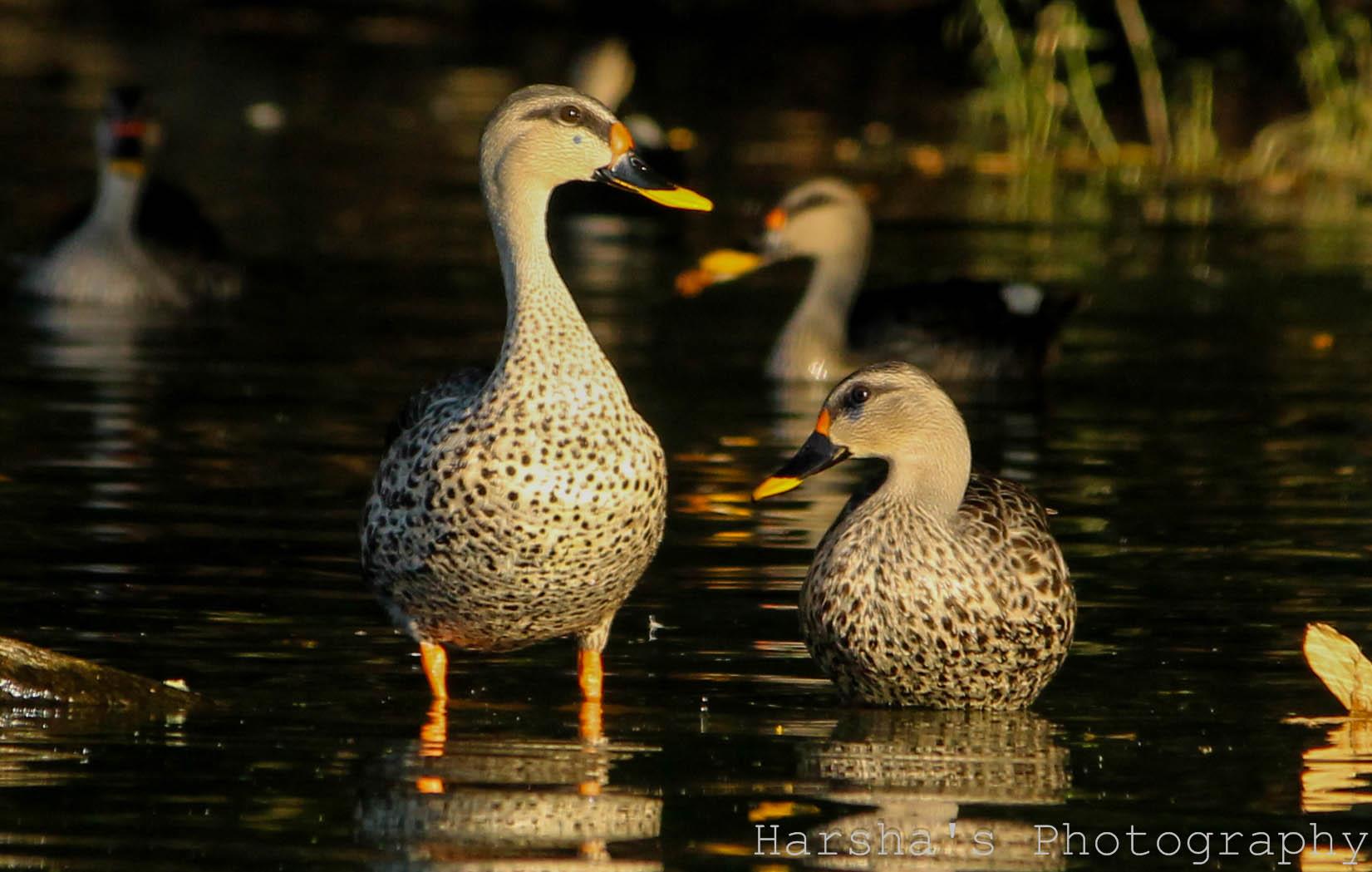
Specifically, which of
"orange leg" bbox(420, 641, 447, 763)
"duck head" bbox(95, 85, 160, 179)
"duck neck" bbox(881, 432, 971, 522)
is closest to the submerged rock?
"orange leg" bbox(420, 641, 447, 763)

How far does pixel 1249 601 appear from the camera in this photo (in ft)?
30.0

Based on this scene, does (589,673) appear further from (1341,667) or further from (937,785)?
(1341,667)

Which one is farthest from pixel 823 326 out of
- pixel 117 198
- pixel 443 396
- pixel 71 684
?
pixel 71 684

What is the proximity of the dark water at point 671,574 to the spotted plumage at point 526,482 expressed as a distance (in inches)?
12.0

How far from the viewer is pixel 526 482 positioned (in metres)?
7.38

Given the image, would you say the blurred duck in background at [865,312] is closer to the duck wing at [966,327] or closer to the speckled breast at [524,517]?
the duck wing at [966,327]

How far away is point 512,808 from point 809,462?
200 cm

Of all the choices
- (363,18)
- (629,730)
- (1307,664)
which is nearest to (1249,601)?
(1307,664)

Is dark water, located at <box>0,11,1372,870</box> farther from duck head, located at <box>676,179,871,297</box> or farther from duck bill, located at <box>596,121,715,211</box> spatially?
duck bill, located at <box>596,121,715,211</box>

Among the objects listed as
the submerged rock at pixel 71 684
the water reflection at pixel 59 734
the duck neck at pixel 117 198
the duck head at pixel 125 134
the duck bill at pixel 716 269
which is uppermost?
the duck head at pixel 125 134

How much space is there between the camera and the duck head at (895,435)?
26.2ft

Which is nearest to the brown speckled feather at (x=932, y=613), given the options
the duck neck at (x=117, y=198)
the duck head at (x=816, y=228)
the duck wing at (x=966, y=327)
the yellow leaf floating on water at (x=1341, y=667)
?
the yellow leaf floating on water at (x=1341, y=667)

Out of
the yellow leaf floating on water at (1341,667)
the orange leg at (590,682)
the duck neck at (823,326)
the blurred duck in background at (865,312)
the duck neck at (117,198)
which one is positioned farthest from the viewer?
the duck neck at (117,198)

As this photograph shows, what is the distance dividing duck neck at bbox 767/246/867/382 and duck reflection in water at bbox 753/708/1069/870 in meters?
6.53
